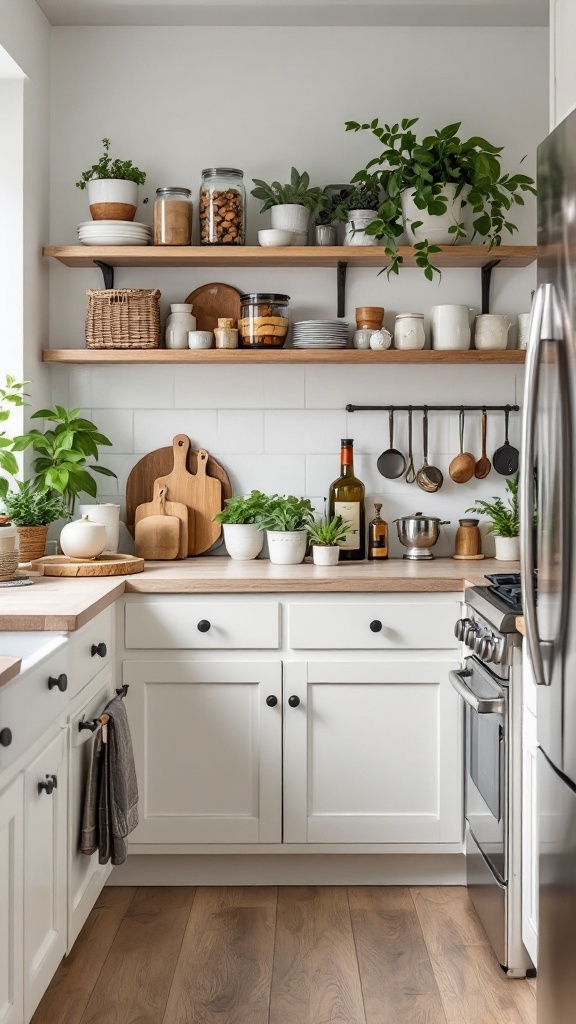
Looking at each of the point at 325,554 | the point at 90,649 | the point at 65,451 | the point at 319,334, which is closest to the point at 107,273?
the point at 65,451

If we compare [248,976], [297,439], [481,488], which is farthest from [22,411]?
[248,976]

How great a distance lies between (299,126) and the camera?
11.3 ft

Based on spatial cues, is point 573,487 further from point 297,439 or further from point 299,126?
point 299,126

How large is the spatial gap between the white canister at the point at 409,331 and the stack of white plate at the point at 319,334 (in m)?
0.20

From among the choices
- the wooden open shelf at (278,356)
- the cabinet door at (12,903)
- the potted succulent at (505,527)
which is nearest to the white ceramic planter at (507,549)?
the potted succulent at (505,527)

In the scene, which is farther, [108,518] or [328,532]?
[108,518]

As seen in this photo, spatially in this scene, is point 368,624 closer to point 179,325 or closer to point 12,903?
point 179,325

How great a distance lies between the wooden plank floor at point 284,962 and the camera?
224cm

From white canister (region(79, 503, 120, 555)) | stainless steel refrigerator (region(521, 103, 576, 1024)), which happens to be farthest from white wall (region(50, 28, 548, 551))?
stainless steel refrigerator (region(521, 103, 576, 1024))

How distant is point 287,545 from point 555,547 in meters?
1.50

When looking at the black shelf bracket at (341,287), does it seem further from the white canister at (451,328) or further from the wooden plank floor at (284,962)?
the wooden plank floor at (284,962)

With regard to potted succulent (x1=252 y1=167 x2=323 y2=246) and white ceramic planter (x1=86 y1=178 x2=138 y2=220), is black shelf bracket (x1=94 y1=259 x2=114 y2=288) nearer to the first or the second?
Answer: white ceramic planter (x1=86 y1=178 x2=138 y2=220)

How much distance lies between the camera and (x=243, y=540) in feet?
10.7

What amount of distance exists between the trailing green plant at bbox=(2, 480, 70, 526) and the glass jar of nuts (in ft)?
3.34
